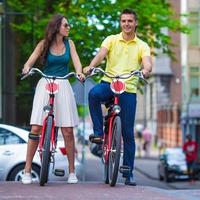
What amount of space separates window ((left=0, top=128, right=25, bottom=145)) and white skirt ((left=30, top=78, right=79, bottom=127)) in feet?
15.2

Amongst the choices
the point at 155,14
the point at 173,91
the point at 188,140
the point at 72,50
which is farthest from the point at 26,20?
the point at 173,91

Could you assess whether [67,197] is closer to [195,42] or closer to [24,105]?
[24,105]

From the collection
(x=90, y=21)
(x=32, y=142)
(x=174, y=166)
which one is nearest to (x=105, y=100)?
(x=32, y=142)

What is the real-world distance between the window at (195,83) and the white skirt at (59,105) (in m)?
45.0

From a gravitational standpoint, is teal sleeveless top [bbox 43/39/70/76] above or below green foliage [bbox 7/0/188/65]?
below

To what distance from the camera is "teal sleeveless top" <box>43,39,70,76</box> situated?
916 centimetres

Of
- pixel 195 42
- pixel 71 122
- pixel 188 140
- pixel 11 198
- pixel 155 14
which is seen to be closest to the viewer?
pixel 11 198

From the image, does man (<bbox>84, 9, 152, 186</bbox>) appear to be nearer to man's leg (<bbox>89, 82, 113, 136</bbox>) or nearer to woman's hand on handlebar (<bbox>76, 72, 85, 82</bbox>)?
man's leg (<bbox>89, 82, 113, 136</bbox>)

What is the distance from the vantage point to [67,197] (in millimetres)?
7781

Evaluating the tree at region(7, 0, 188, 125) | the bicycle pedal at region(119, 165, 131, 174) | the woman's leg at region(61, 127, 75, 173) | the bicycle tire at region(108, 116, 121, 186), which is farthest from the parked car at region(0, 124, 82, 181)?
the tree at region(7, 0, 188, 125)

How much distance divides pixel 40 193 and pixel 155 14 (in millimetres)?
18512

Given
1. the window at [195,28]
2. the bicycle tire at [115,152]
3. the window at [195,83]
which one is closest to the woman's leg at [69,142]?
the bicycle tire at [115,152]

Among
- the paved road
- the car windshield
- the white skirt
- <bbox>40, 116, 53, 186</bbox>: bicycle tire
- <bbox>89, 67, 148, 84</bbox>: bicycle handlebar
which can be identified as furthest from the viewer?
the car windshield

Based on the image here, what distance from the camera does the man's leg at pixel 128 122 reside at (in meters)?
9.22
